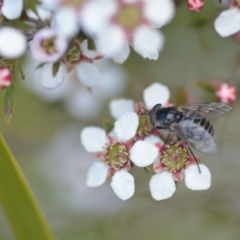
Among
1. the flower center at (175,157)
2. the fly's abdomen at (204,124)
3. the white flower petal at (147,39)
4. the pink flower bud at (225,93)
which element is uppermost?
the white flower petal at (147,39)

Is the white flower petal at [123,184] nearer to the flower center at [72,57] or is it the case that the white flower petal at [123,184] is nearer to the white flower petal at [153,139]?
the white flower petal at [153,139]

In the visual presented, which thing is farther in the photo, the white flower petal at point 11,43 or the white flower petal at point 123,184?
the white flower petal at point 123,184

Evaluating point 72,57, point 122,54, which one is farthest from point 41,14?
point 122,54

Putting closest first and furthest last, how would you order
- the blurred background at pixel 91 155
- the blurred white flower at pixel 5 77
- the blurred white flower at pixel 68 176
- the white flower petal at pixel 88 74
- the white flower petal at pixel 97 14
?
the white flower petal at pixel 97 14 → the blurred white flower at pixel 5 77 → the white flower petal at pixel 88 74 → the blurred background at pixel 91 155 → the blurred white flower at pixel 68 176

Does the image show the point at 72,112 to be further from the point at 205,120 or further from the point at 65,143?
the point at 205,120

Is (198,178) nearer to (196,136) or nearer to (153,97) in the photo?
(196,136)

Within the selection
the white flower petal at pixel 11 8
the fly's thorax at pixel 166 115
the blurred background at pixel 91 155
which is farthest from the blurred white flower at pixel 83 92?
the white flower petal at pixel 11 8
